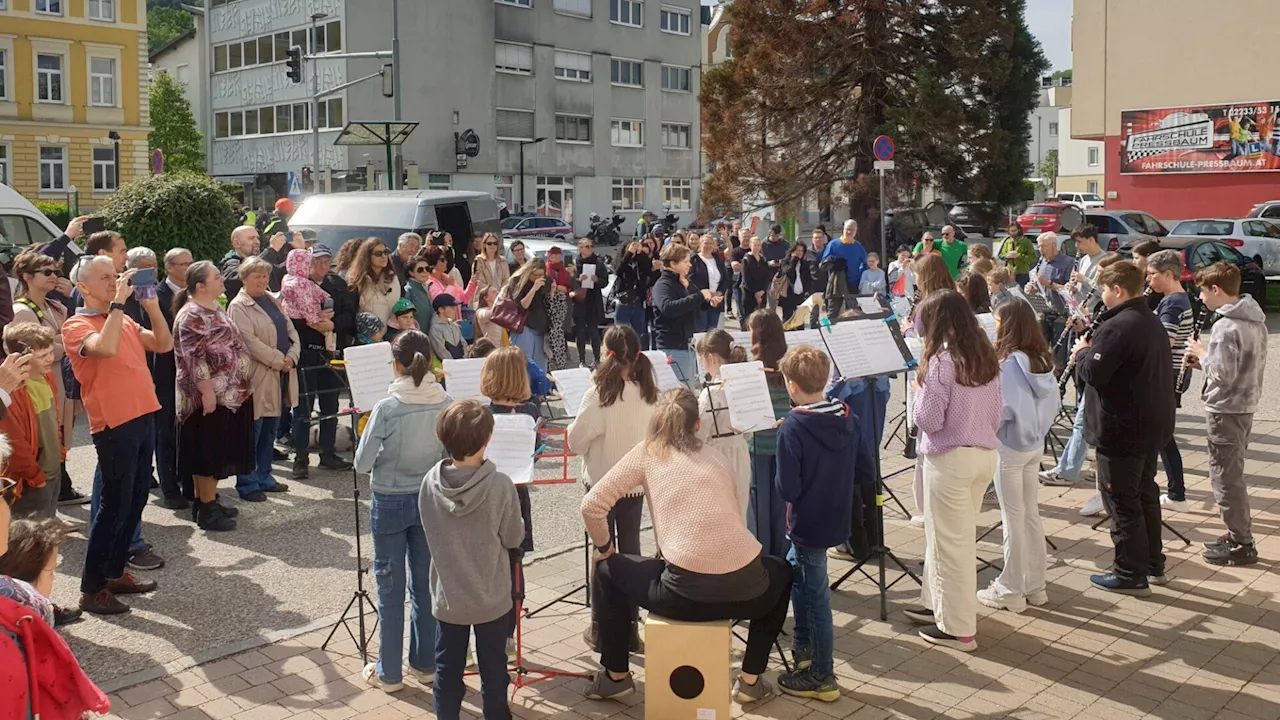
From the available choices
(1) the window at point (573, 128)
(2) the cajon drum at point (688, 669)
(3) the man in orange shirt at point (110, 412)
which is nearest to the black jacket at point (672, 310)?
(3) the man in orange shirt at point (110, 412)

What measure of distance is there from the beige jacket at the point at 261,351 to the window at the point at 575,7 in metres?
49.5

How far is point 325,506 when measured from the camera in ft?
30.0

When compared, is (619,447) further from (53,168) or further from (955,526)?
(53,168)

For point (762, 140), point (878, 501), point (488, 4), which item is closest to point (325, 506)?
point (878, 501)

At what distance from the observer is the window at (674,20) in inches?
2446

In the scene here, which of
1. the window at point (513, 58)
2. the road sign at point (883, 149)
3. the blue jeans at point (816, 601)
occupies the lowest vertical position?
the blue jeans at point (816, 601)

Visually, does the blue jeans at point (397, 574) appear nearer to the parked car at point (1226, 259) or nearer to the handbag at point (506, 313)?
the handbag at point (506, 313)

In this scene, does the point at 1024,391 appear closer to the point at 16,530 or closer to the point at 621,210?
the point at 16,530

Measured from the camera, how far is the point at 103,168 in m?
54.0

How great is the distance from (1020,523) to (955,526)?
86cm

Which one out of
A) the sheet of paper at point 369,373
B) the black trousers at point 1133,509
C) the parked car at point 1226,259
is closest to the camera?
the sheet of paper at point 369,373

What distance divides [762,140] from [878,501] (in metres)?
27.8

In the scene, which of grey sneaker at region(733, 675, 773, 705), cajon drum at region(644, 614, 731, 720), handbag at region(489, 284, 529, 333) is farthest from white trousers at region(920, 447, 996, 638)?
handbag at region(489, 284, 529, 333)

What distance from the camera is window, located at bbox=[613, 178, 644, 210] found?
60.6 metres
